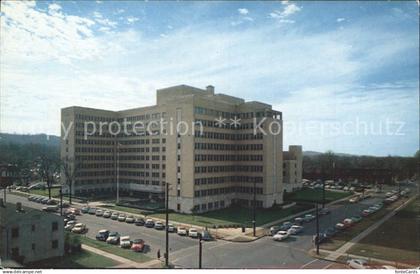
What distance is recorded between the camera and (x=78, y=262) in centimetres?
1961

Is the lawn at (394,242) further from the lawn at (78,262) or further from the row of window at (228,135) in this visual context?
the row of window at (228,135)

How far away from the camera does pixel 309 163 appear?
10569 cm

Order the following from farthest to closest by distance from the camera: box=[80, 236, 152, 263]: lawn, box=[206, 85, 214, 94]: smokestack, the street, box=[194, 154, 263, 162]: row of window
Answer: box=[206, 85, 214, 94]: smokestack
box=[194, 154, 263, 162]: row of window
box=[80, 236, 152, 263]: lawn
the street

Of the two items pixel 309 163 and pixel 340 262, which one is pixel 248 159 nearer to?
pixel 340 262

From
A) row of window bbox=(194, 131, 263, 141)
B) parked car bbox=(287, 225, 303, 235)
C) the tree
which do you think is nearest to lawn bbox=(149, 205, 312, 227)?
parked car bbox=(287, 225, 303, 235)

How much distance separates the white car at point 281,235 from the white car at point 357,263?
6.89 m

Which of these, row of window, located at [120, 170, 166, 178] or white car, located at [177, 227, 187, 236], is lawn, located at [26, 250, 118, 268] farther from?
row of window, located at [120, 170, 166, 178]

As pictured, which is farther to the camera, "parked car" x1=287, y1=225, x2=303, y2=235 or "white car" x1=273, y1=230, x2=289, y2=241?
"parked car" x1=287, y1=225, x2=303, y2=235

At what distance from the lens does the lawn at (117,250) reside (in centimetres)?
2086

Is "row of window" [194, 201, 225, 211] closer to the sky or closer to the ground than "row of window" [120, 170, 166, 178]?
closer to the ground

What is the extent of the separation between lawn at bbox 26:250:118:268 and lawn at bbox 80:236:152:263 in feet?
4.26

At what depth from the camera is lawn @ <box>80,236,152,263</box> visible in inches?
821

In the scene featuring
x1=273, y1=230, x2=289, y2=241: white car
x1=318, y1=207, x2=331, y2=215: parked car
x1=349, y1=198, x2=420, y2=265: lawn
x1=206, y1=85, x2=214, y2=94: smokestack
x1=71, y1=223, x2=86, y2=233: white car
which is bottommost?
x1=318, y1=207, x2=331, y2=215: parked car

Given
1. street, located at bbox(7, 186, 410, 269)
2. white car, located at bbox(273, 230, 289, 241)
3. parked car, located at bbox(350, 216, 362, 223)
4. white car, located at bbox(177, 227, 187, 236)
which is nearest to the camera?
street, located at bbox(7, 186, 410, 269)
